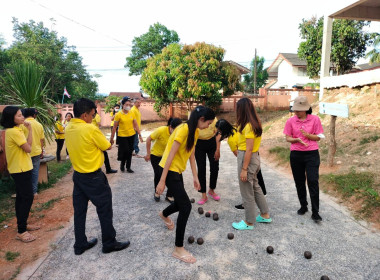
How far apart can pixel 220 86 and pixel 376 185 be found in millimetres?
12371

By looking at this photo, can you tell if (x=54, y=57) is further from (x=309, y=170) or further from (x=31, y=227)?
(x=309, y=170)

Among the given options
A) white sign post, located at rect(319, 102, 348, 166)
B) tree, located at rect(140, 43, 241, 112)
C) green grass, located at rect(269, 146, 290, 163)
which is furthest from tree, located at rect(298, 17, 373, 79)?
white sign post, located at rect(319, 102, 348, 166)

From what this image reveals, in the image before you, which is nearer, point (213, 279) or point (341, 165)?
point (213, 279)

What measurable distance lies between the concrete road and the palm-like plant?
11.9 feet

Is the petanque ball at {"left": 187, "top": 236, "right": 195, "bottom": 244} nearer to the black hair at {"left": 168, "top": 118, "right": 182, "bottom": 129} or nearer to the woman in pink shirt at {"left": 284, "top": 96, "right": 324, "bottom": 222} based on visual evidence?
the black hair at {"left": 168, "top": 118, "right": 182, "bottom": 129}

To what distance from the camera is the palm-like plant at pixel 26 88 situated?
6.66m

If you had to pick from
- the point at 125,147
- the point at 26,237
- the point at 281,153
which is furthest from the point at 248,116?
the point at 281,153

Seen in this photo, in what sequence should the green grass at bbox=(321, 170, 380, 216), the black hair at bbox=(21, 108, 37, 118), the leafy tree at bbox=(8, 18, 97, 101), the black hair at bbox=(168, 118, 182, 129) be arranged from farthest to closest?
the leafy tree at bbox=(8, 18, 97, 101) < the black hair at bbox=(21, 108, 37, 118) < the green grass at bbox=(321, 170, 380, 216) < the black hair at bbox=(168, 118, 182, 129)

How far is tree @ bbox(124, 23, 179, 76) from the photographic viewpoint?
102 feet

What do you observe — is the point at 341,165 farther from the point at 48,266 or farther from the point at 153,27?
the point at 153,27

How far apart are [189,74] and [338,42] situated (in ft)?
35.7

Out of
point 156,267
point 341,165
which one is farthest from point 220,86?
point 156,267

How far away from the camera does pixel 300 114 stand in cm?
410

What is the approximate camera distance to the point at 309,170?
407 cm
